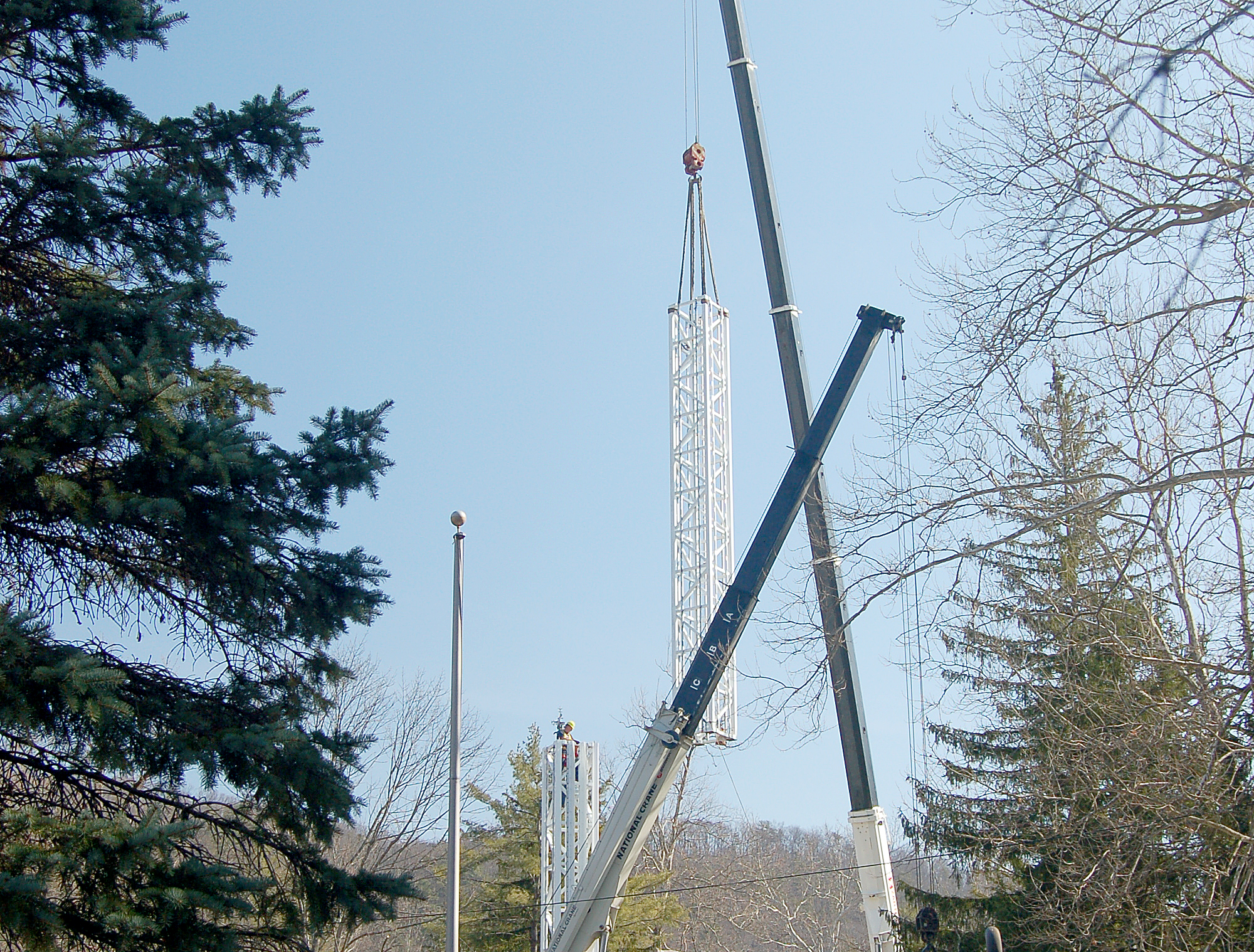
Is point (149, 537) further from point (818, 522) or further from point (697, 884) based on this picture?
point (697, 884)

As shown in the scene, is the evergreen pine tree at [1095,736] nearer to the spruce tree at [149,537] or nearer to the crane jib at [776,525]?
the crane jib at [776,525]

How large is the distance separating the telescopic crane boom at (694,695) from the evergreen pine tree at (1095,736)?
9.24 feet

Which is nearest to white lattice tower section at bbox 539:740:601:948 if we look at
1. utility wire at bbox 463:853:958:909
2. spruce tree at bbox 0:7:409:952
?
utility wire at bbox 463:853:958:909

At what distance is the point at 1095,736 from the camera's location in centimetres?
987

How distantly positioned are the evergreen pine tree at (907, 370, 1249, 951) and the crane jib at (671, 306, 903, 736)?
2729mm

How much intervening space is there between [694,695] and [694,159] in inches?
465

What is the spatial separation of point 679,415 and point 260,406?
1214 cm

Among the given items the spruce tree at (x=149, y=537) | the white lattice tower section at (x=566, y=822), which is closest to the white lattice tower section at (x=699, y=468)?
the white lattice tower section at (x=566, y=822)

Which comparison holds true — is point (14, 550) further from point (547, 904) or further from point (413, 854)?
point (413, 854)

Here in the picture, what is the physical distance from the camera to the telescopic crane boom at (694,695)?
1538 cm

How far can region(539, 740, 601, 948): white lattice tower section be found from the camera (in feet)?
60.0

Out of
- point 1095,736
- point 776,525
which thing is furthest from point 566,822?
point 1095,736

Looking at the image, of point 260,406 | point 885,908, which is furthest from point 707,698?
point 260,406

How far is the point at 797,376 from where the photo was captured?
17.3 meters
